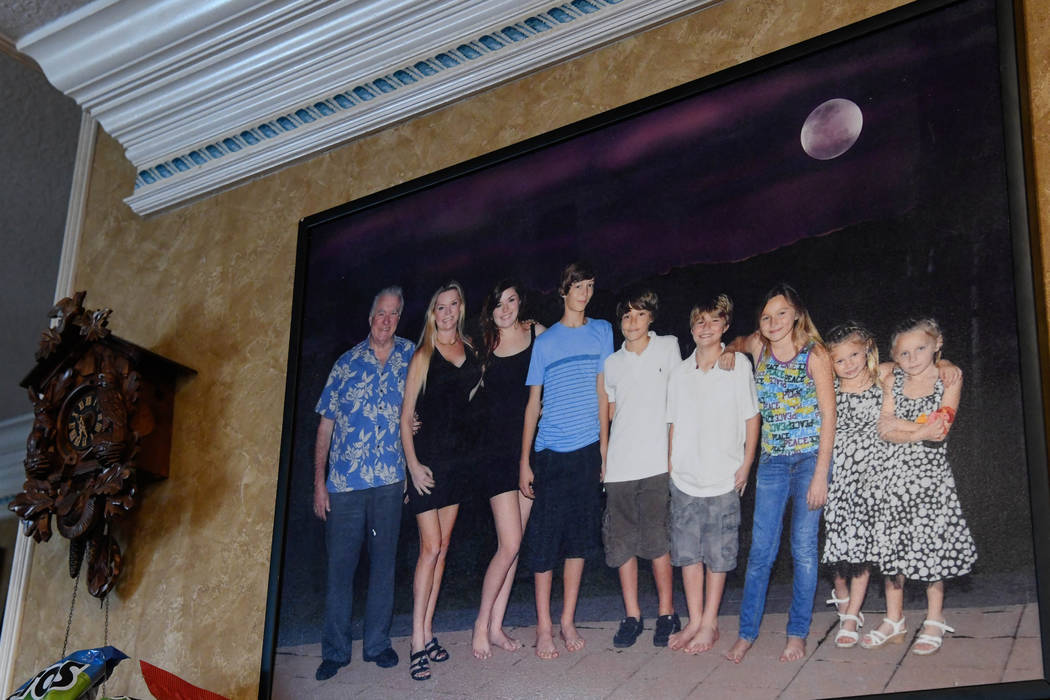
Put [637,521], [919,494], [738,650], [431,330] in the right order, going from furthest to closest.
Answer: [431,330], [637,521], [738,650], [919,494]

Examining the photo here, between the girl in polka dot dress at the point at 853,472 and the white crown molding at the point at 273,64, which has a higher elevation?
the white crown molding at the point at 273,64

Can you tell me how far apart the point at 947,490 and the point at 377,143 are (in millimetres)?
1899

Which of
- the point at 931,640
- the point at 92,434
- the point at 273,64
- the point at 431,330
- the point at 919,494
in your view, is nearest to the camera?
the point at 931,640

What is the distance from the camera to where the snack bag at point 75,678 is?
2.76m

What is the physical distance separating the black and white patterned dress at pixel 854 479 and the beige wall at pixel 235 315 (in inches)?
36.4

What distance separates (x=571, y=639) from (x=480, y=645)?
238 mm

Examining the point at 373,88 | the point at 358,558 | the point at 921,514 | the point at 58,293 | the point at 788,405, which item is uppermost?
the point at 373,88

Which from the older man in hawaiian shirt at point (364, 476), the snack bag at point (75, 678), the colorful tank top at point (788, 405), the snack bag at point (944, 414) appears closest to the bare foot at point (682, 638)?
the colorful tank top at point (788, 405)

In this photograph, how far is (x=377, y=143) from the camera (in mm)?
3518

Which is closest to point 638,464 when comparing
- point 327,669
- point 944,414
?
point 944,414

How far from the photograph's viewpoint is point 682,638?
2480 millimetres

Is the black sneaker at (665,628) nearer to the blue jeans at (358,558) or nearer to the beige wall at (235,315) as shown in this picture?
the blue jeans at (358,558)

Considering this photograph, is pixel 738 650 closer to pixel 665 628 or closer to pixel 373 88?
pixel 665 628

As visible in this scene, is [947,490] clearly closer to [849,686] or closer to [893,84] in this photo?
[849,686]
